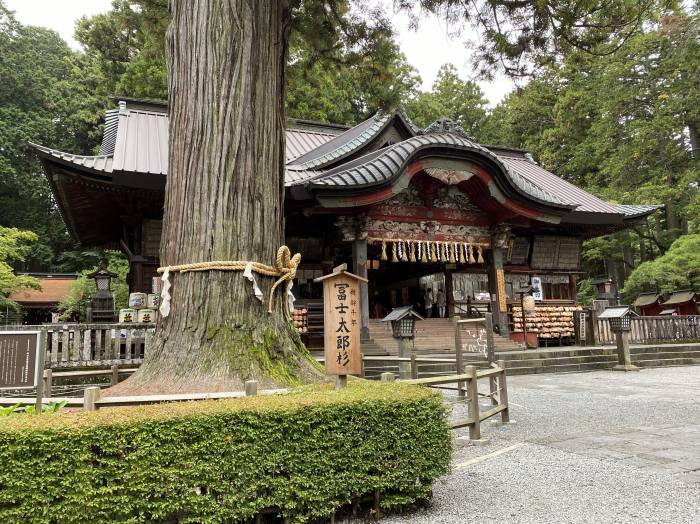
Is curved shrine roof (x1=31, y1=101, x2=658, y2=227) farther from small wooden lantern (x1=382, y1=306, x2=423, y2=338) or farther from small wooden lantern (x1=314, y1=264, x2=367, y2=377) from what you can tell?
small wooden lantern (x1=314, y1=264, x2=367, y2=377)

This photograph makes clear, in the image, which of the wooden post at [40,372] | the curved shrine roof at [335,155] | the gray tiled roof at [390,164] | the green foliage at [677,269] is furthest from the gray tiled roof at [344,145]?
the green foliage at [677,269]

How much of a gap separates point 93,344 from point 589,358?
10852 millimetres

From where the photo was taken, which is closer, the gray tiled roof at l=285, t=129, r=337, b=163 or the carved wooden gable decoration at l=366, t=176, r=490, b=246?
the carved wooden gable decoration at l=366, t=176, r=490, b=246

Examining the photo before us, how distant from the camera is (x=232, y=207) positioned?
482 cm

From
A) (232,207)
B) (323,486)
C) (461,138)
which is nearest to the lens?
(323,486)

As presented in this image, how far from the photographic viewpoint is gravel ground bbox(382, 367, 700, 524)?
3.33 meters

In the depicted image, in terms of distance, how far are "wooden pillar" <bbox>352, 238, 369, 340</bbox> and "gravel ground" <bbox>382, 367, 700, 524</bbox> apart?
479 centimetres

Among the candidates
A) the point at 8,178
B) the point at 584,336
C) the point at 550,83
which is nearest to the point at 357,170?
the point at 584,336

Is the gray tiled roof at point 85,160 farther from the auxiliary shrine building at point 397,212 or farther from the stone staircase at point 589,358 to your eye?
the stone staircase at point 589,358

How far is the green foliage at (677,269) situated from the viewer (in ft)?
61.2

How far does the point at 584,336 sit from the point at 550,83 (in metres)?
20.7

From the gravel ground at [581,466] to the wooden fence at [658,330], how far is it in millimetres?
7300

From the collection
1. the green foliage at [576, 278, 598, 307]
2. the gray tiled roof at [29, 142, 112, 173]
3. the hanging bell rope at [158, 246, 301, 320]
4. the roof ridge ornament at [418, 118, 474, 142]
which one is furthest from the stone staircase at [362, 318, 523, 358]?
the green foliage at [576, 278, 598, 307]

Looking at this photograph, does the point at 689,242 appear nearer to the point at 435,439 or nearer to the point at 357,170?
the point at 357,170
